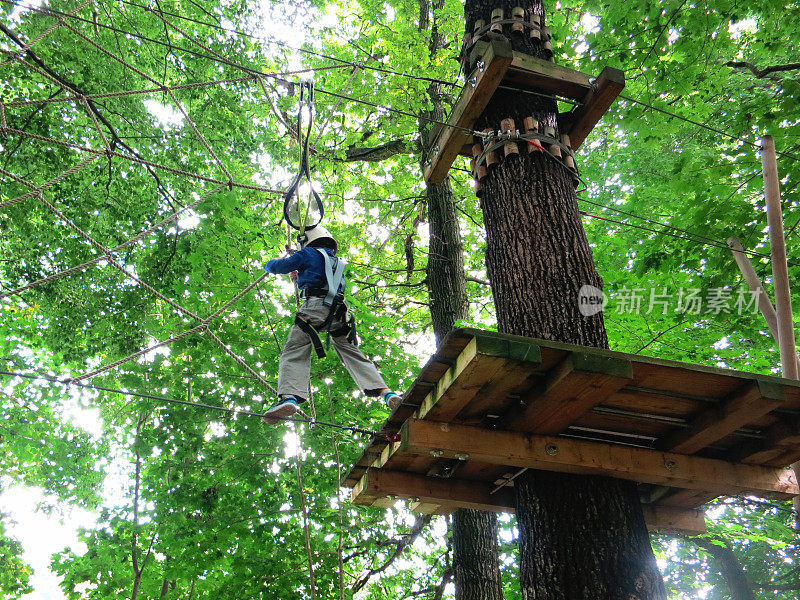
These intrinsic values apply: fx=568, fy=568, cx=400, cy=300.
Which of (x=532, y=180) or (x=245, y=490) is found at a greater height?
(x=532, y=180)

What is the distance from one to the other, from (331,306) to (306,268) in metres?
0.37

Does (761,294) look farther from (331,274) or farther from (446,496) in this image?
(331,274)

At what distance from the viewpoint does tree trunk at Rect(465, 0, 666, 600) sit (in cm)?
246

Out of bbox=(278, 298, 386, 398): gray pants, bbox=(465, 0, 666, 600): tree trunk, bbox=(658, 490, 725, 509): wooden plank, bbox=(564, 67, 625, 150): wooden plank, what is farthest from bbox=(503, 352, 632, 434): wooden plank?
bbox=(564, 67, 625, 150): wooden plank

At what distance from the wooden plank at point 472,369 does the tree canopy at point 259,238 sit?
1737 millimetres

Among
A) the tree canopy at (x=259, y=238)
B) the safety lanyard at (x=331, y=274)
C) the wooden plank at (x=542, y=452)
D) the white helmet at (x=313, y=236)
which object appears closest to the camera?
the wooden plank at (x=542, y=452)

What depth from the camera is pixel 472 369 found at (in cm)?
229

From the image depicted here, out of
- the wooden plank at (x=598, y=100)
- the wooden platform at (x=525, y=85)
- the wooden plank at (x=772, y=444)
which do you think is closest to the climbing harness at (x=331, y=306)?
the wooden platform at (x=525, y=85)

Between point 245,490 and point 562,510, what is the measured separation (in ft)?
13.5

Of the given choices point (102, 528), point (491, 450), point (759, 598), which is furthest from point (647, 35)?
point (759, 598)

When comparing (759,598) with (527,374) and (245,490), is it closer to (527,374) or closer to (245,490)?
(245,490)

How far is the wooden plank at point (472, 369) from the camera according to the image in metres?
2.22

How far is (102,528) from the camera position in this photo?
6562 mm

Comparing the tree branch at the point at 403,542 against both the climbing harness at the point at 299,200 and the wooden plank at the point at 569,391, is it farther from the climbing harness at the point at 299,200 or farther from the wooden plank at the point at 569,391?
the wooden plank at the point at 569,391
